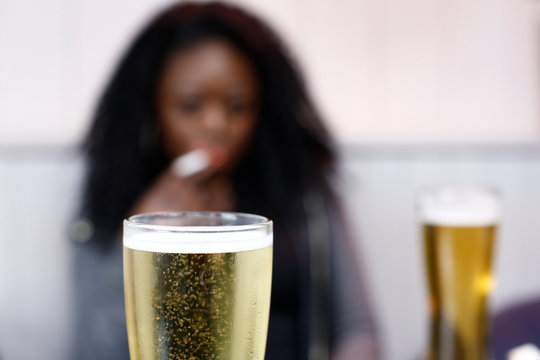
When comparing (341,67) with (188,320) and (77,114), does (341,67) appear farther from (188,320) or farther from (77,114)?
(188,320)

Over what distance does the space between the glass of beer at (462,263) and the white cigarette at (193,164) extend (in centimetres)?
81

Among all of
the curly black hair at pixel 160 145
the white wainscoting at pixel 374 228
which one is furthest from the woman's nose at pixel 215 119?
the white wainscoting at pixel 374 228

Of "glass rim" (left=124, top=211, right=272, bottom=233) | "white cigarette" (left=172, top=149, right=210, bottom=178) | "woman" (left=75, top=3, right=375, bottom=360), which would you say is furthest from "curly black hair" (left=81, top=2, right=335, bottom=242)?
"glass rim" (left=124, top=211, right=272, bottom=233)

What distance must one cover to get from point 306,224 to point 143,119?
0.59 m

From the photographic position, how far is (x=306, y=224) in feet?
4.97

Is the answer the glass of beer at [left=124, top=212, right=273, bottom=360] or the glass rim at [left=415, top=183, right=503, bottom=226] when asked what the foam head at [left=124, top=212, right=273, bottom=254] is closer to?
the glass of beer at [left=124, top=212, right=273, bottom=360]

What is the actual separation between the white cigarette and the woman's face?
0.02 m

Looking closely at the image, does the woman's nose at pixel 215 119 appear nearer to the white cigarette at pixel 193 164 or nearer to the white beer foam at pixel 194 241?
the white cigarette at pixel 193 164

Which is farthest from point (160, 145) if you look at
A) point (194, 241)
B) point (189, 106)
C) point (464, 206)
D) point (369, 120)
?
point (194, 241)

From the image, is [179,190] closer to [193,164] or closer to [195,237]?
[193,164]

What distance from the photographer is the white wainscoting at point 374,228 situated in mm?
1775

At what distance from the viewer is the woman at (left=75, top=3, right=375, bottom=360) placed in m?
1.36

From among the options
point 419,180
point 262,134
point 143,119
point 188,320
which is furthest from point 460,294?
point 419,180

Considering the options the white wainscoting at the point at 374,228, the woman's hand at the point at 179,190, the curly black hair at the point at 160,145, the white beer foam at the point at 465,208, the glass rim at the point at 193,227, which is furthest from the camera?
the white wainscoting at the point at 374,228
